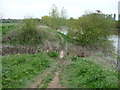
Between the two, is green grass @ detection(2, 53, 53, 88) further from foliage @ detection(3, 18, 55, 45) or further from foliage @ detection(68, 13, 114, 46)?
foliage @ detection(68, 13, 114, 46)

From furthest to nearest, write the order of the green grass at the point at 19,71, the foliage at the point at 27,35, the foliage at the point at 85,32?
1. the foliage at the point at 85,32
2. the foliage at the point at 27,35
3. the green grass at the point at 19,71

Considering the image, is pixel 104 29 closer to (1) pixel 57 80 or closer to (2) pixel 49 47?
(2) pixel 49 47

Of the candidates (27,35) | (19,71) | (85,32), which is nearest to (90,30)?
(85,32)

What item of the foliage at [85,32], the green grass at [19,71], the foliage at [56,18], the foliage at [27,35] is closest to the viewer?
the green grass at [19,71]

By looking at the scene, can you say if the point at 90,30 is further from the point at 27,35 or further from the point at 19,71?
the point at 19,71

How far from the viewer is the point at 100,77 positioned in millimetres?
6406

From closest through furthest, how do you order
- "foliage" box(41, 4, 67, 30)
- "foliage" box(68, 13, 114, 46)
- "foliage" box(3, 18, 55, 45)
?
"foliage" box(3, 18, 55, 45) < "foliage" box(68, 13, 114, 46) < "foliage" box(41, 4, 67, 30)

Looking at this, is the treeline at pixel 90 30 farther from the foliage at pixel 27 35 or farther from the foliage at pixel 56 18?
the foliage at pixel 56 18

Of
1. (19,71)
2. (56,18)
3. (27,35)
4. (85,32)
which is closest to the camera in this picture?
(19,71)

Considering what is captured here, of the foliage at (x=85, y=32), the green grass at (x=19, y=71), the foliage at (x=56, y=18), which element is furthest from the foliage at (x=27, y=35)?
the foliage at (x=56, y=18)

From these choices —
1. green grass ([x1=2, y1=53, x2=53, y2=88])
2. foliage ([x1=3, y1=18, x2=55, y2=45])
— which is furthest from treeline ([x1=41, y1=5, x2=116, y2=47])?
green grass ([x1=2, y1=53, x2=53, y2=88])

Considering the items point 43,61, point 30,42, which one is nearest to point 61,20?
point 30,42

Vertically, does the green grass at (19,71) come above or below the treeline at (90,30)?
below

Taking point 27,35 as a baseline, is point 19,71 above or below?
below
